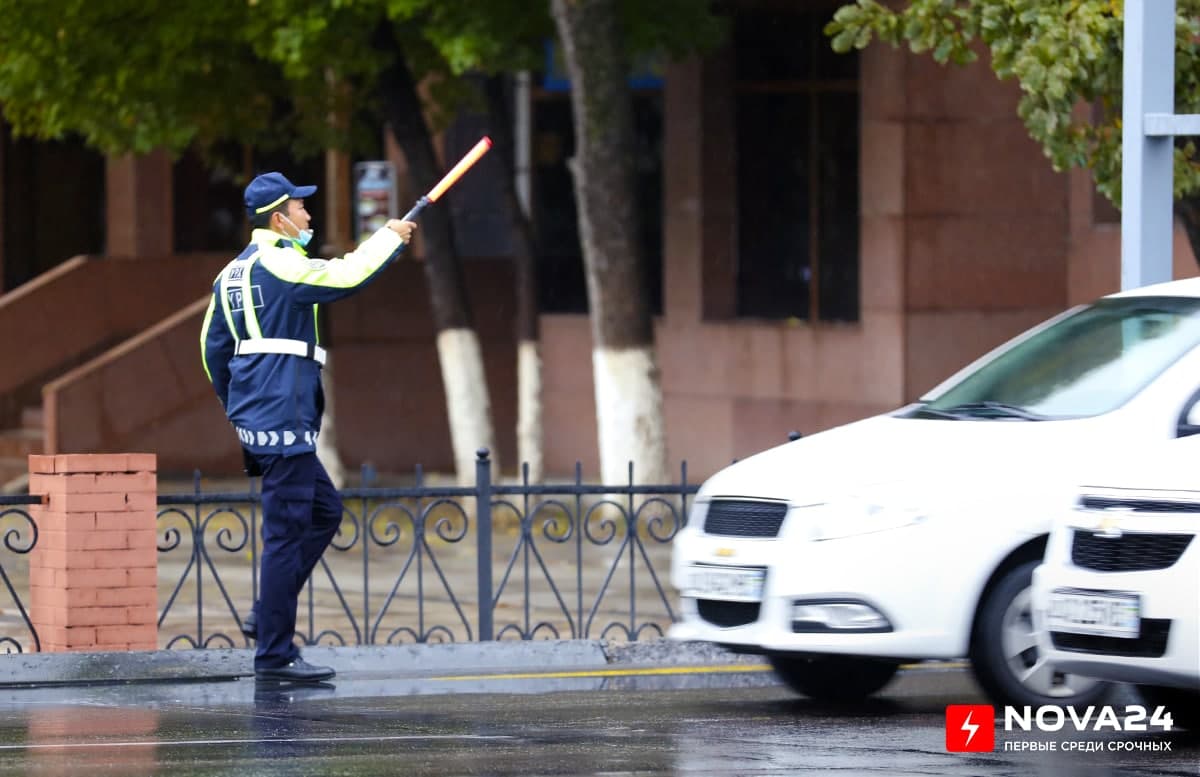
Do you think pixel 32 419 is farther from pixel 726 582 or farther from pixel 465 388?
pixel 726 582

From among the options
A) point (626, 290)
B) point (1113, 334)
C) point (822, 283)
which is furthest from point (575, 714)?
point (822, 283)

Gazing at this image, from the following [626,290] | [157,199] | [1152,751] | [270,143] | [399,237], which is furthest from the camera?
[157,199]

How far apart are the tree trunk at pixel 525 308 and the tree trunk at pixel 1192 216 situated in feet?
26.2

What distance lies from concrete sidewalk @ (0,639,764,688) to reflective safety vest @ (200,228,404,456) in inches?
52.2

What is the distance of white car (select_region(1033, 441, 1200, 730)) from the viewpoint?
7.83m

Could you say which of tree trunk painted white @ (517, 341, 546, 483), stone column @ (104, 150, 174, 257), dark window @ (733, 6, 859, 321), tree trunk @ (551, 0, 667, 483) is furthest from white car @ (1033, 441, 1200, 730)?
stone column @ (104, 150, 174, 257)

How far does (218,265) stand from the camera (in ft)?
83.8

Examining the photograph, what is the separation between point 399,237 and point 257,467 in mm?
1195

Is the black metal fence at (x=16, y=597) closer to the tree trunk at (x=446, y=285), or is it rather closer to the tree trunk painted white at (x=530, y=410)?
the tree trunk at (x=446, y=285)

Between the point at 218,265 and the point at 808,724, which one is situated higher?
the point at 218,265

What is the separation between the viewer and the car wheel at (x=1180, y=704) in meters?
8.95

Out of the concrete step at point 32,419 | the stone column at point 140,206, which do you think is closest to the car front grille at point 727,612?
the concrete step at point 32,419

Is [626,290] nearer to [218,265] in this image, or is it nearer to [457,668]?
[457,668]

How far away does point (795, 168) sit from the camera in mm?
21812
